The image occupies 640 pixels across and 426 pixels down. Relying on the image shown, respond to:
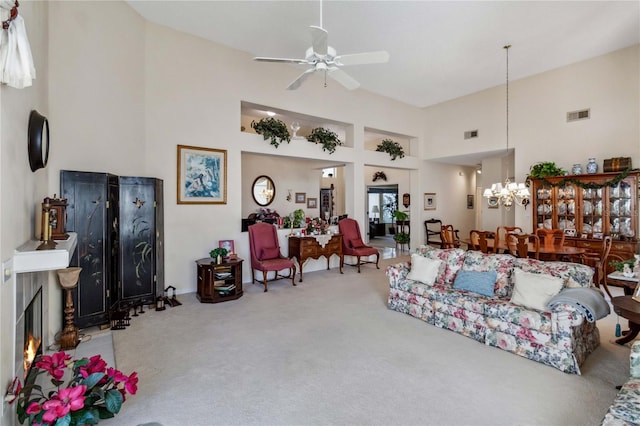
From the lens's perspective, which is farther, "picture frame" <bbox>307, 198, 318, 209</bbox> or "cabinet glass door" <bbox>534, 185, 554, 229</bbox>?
"picture frame" <bbox>307, 198, 318, 209</bbox>

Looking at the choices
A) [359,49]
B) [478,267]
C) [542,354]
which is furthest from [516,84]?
[542,354]

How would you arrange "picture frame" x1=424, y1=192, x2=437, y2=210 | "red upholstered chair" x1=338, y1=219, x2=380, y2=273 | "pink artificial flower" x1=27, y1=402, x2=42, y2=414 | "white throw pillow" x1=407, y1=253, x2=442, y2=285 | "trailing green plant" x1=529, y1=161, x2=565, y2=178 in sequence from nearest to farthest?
"pink artificial flower" x1=27, y1=402, x2=42, y2=414 → "white throw pillow" x1=407, y1=253, x2=442, y2=285 → "trailing green plant" x1=529, y1=161, x2=565, y2=178 → "red upholstered chair" x1=338, y1=219, x2=380, y2=273 → "picture frame" x1=424, y1=192, x2=437, y2=210

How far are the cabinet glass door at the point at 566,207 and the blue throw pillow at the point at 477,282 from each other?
4.01m

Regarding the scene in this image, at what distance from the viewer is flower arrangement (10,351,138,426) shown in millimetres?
1587

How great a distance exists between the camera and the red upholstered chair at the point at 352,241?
262 inches

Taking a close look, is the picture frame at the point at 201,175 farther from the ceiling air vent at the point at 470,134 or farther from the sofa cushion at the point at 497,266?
the ceiling air vent at the point at 470,134

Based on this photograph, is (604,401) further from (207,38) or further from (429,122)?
(429,122)

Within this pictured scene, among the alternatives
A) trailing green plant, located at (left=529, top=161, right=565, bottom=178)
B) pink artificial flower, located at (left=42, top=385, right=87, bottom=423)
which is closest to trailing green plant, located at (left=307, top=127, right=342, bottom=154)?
trailing green plant, located at (left=529, top=161, right=565, bottom=178)

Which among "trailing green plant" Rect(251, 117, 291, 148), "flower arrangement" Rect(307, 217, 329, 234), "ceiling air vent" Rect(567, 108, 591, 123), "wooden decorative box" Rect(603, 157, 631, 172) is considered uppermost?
"ceiling air vent" Rect(567, 108, 591, 123)

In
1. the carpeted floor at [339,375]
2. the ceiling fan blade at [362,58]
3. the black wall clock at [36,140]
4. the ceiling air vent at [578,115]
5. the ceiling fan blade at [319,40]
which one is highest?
the ceiling air vent at [578,115]

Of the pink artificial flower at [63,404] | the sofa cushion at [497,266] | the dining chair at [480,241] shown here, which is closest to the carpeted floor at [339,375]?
the pink artificial flower at [63,404]

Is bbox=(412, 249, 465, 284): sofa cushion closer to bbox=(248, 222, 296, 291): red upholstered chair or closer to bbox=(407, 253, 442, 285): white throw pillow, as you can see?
bbox=(407, 253, 442, 285): white throw pillow

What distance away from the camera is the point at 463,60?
19.9 ft

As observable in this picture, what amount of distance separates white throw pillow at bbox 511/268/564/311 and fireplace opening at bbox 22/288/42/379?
422 cm
